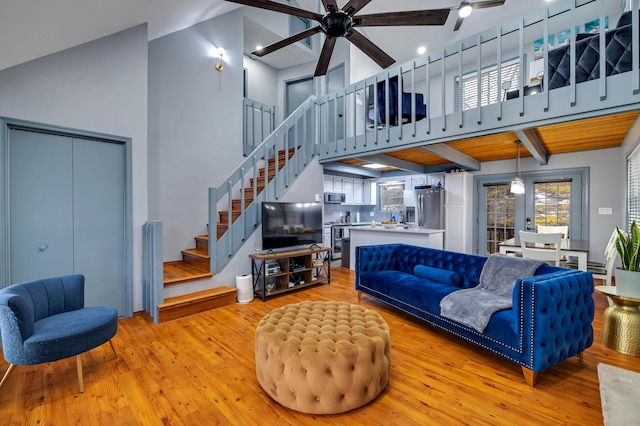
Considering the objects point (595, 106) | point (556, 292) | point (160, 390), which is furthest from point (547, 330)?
point (160, 390)

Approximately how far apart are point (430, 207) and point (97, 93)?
6.09 m

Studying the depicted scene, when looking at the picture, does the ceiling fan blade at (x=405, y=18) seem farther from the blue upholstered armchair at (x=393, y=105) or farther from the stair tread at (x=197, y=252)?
the stair tread at (x=197, y=252)

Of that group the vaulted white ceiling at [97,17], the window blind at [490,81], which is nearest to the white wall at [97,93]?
the vaulted white ceiling at [97,17]

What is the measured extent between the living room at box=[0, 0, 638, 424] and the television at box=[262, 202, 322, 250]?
16.1 inches

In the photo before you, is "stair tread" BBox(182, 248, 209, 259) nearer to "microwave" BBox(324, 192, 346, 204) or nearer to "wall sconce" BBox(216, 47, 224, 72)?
"wall sconce" BBox(216, 47, 224, 72)

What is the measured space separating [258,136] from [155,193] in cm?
239

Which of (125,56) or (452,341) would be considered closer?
(452,341)

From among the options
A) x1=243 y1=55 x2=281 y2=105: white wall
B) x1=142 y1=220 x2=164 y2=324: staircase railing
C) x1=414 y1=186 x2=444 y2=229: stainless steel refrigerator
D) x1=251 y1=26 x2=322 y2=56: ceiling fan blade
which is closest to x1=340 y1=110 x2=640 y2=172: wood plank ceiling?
x1=414 y1=186 x2=444 y2=229: stainless steel refrigerator

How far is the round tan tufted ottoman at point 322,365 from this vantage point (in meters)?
1.74

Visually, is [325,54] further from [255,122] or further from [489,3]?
[255,122]

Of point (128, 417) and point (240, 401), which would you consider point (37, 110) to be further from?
point (240, 401)

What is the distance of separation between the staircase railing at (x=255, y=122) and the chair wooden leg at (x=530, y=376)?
5.21 metres

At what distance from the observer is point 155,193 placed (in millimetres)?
4402

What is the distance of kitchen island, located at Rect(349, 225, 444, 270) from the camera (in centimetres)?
480
